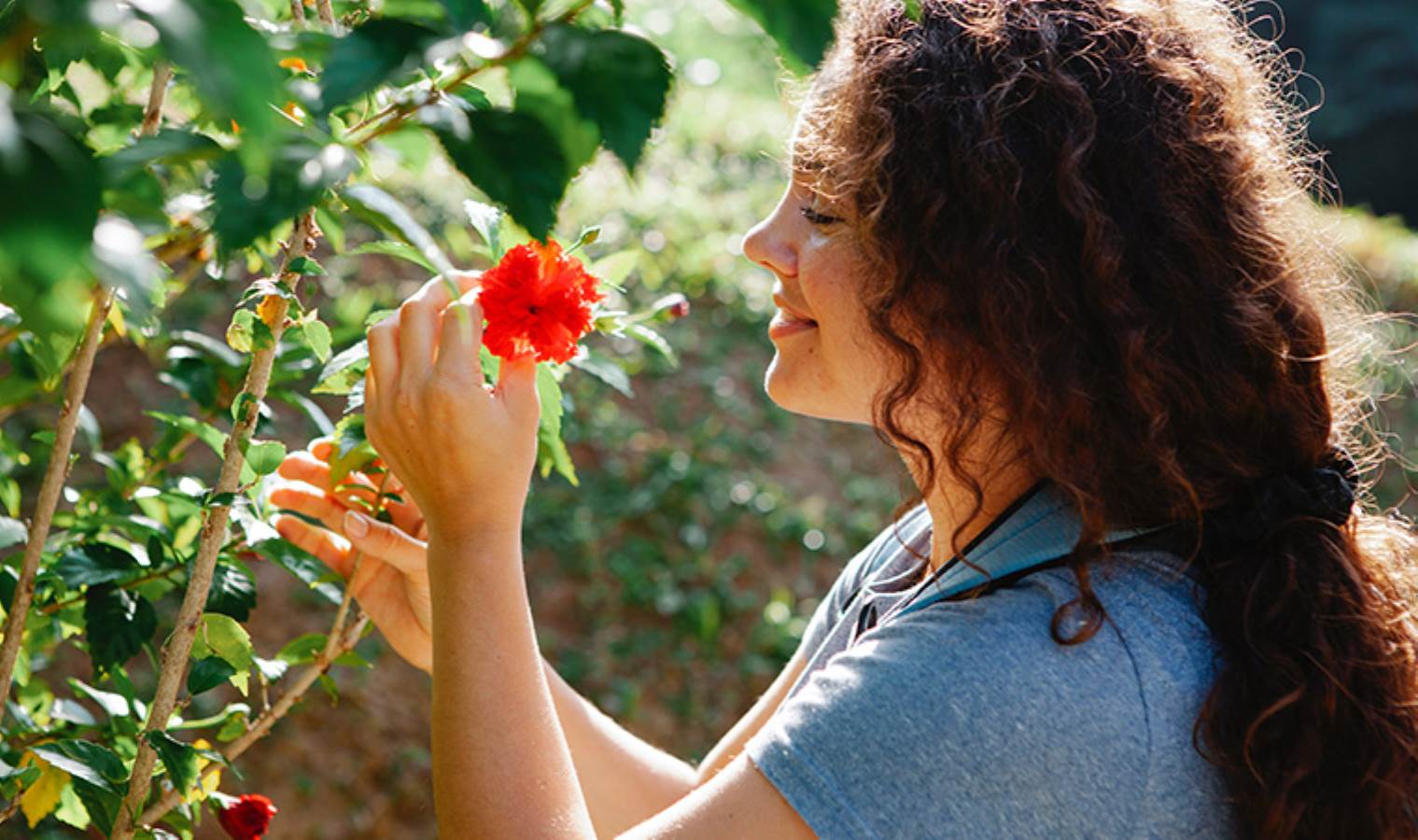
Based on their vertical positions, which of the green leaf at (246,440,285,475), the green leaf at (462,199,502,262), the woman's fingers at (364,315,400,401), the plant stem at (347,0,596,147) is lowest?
the green leaf at (246,440,285,475)

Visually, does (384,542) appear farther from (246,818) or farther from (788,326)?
(788,326)

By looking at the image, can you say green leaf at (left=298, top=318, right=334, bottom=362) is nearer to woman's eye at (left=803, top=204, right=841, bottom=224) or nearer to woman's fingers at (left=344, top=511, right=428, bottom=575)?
woman's fingers at (left=344, top=511, right=428, bottom=575)

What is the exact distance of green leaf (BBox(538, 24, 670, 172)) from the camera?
727 millimetres

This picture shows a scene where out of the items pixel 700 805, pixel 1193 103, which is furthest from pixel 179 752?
pixel 1193 103

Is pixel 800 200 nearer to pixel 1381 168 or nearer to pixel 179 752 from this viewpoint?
pixel 179 752

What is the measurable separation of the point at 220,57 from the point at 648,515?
3494mm

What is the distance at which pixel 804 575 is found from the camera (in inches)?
159

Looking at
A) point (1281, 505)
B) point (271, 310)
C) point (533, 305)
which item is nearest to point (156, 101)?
point (271, 310)

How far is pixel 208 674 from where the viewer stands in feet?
4.32

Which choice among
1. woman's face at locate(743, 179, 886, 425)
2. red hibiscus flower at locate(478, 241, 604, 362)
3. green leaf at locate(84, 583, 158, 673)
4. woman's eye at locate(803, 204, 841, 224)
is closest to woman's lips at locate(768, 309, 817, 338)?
woman's face at locate(743, 179, 886, 425)

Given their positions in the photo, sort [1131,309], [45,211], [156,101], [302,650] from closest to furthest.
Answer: [45,211] < [1131,309] < [156,101] < [302,650]

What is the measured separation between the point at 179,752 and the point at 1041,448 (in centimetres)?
87

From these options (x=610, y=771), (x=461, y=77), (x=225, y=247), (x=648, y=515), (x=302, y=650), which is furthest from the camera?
(x=648, y=515)

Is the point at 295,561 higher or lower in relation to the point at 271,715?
higher
